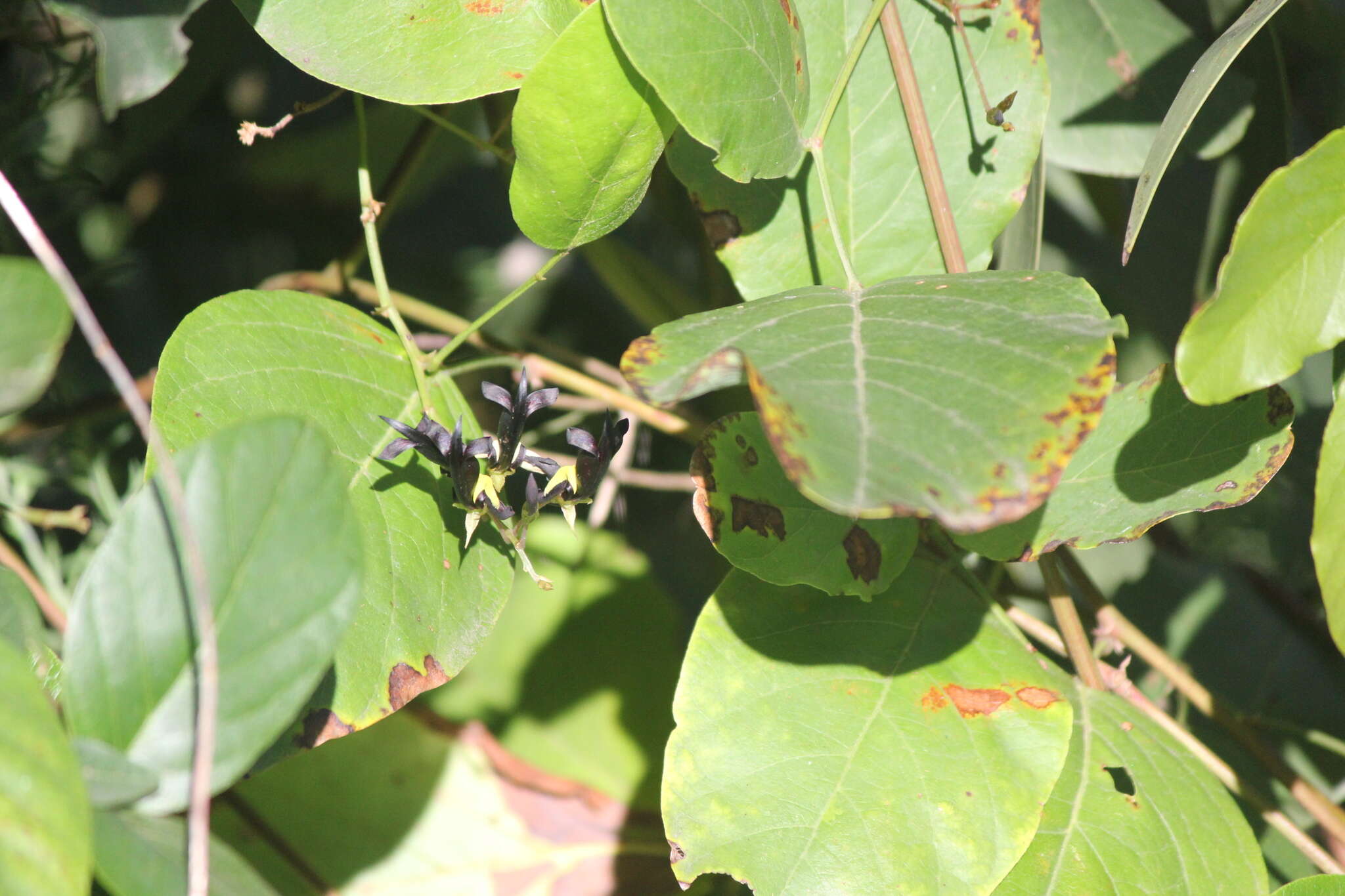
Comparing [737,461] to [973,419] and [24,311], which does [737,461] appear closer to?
[973,419]

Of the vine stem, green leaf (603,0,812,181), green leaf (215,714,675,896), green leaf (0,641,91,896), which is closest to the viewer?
green leaf (0,641,91,896)

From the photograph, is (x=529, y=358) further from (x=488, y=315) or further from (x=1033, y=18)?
(x=1033, y=18)

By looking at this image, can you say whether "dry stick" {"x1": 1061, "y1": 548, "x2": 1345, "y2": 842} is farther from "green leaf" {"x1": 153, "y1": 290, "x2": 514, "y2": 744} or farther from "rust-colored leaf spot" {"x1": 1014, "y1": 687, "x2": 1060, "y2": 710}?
"green leaf" {"x1": 153, "y1": 290, "x2": 514, "y2": 744}

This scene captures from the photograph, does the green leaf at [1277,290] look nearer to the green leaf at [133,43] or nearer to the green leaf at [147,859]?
the green leaf at [147,859]

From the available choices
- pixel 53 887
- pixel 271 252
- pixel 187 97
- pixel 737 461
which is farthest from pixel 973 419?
pixel 271 252

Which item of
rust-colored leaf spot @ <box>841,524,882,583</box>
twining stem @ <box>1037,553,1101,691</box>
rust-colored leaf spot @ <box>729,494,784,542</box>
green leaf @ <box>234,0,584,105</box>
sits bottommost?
twining stem @ <box>1037,553,1101,691</box>

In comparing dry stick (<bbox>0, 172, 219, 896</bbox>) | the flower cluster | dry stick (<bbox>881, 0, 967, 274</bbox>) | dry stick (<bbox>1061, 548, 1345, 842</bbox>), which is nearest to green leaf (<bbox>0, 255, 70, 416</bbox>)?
dry stick (<bbox>0, 172, 219, 896</bbox>)
